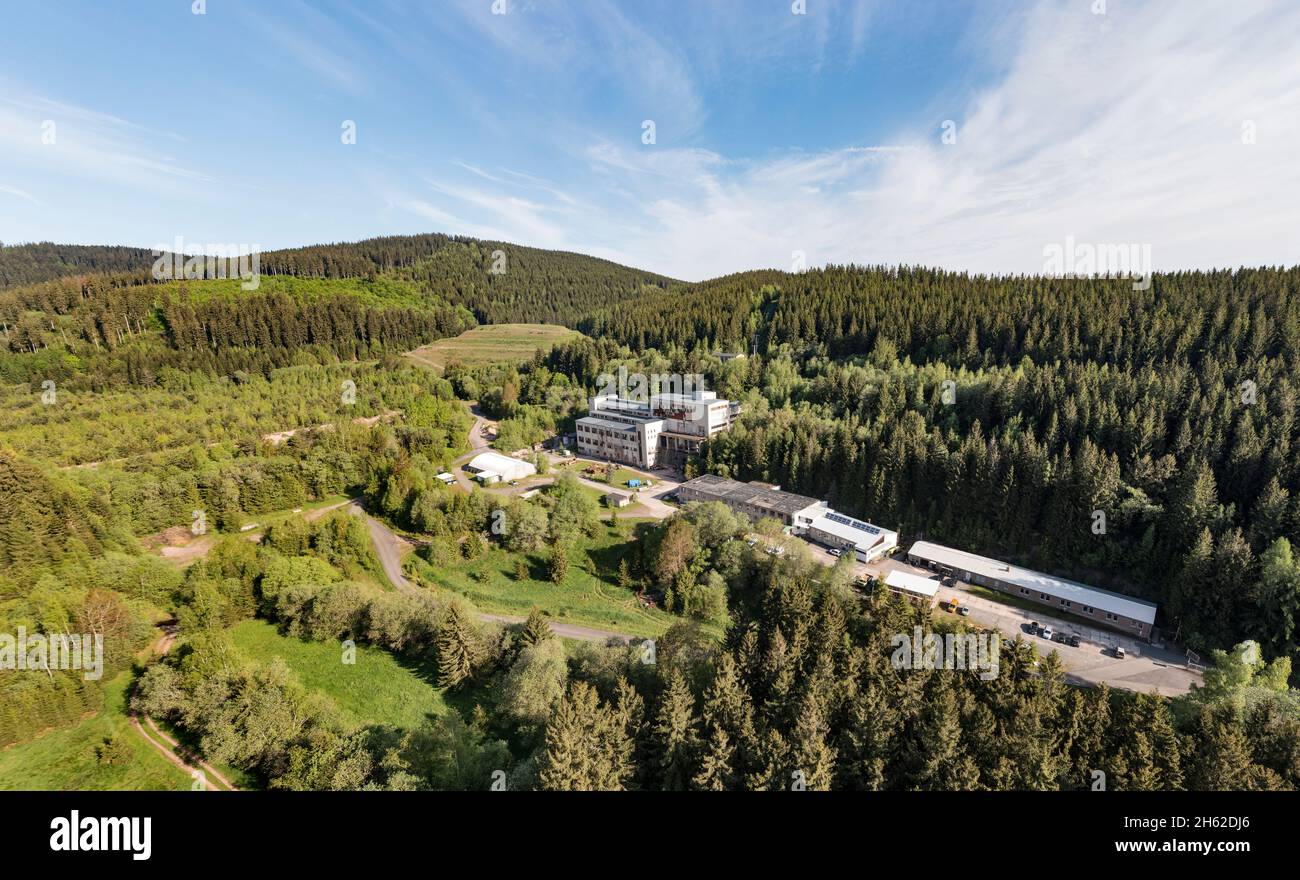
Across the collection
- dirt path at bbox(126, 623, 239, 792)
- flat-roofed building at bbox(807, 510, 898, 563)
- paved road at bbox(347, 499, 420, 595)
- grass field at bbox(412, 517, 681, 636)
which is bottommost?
dirt path at bbox(126, 623, 239, 792)

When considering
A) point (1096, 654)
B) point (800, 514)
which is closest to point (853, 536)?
point (800, 514)

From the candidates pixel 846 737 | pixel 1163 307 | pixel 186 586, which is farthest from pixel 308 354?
pixel 1163 307

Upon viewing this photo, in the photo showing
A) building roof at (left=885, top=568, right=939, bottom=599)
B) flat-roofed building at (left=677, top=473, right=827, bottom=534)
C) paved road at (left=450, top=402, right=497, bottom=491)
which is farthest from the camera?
paved road at (left=450, top=402, right=497, bottom=491)

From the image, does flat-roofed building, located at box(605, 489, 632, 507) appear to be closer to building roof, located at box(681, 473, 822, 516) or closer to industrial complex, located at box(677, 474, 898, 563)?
industrial complex, located at box(677, 474, 898, 563)

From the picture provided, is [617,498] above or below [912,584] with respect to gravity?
above

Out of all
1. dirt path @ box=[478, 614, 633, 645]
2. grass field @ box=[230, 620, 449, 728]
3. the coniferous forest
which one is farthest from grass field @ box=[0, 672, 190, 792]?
dirt path @ box=[478, 614, 633, 645]

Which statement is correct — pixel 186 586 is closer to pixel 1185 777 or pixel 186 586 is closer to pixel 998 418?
pixel 1185 777

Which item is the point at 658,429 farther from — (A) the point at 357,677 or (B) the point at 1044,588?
(A) the point at 357,677

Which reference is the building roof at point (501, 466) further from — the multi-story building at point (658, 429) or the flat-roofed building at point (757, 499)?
the flat-roofed building at point (757, 499)
